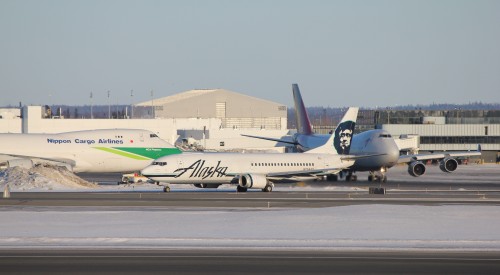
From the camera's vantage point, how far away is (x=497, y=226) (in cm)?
3803

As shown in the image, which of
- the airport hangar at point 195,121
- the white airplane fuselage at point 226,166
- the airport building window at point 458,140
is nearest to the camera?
the white airplane fuselage at point 226,166

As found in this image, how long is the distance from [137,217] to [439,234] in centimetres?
1309

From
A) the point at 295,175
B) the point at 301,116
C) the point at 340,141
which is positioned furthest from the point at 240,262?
the point at 301,116

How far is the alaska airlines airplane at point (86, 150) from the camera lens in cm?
8325

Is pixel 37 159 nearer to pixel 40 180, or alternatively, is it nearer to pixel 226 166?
pixel 40 180

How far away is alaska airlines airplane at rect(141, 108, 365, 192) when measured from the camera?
6450 centimetres

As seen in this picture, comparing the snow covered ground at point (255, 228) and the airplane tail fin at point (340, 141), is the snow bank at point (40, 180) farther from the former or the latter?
the snow covered ground at point (255, 228)

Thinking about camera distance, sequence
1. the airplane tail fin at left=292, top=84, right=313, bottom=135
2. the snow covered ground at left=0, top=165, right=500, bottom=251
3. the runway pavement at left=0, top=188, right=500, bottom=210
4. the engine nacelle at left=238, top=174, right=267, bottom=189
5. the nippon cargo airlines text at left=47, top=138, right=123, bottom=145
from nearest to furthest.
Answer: the snow covered ground at left=0, top=165, right=500, bottom=251 < the runway pavement at left=0, top=188, right=500, bottom=210 < the engine nacelle at left=238, top=174, right=267, bottom=189 < the nippon cargo airlines text at left=47, top=138, right=123, bottom=145 < the airplane tail fin at left=292, top=84, right=313, bottom=135

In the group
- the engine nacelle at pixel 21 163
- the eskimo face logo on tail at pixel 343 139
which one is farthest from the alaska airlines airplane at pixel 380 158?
the engine nacelle at pixel 21 163

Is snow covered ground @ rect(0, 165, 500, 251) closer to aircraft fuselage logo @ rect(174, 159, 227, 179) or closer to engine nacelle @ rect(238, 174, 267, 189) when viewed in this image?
engine nacelle @ rect(238, 174, 267, 189)

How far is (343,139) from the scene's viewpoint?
75562mm

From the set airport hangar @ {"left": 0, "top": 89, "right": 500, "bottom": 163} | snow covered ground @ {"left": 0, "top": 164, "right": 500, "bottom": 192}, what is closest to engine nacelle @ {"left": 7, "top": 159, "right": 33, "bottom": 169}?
snow covered ground @ {"left": 0, "top": 164, "right": 500, "bottom": 192}

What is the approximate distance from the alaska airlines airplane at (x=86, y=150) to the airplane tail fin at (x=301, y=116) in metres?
19.1

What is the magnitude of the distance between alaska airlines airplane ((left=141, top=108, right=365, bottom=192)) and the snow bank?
7.15 meters
